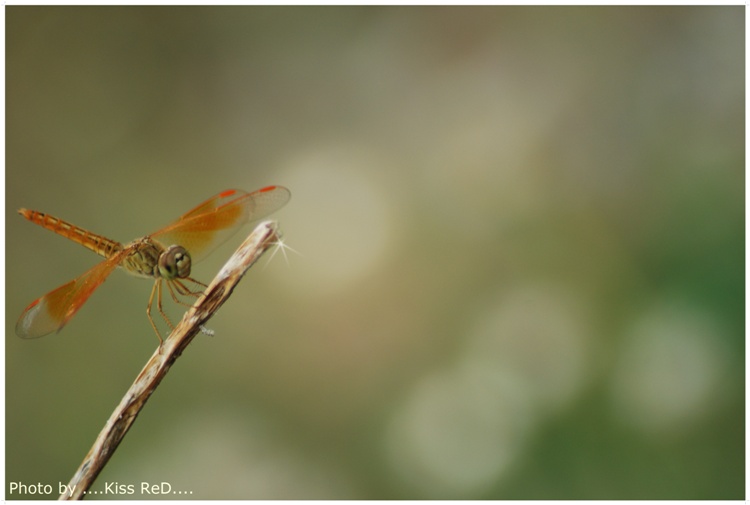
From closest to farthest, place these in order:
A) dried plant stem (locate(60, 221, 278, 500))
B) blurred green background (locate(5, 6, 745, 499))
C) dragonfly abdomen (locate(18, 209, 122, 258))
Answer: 1. dried plant stem (locate(60, 221, 278, 500))
2. dragonfly abdomen (locate(18, 209, 122, 258))
3. blurred green background (locate(5, 6, 745, 499))

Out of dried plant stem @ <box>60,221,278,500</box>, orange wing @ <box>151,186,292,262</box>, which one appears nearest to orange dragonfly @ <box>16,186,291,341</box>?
orange wing @ <box>151,186,292,262</box>

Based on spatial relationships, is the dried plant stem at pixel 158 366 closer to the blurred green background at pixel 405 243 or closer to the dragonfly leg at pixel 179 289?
the dragonfly leg at pixel 179 289

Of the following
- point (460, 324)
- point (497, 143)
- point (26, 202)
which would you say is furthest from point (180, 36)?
point (460, 324)

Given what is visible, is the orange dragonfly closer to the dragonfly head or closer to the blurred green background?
the dragonfly head

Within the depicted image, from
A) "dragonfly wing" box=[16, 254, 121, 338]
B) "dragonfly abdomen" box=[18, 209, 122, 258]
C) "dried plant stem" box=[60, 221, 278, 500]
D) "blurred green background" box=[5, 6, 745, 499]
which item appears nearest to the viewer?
"dried plant stem" box=[60, 221, 278, 500]

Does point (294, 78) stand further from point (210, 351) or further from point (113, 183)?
point (210, 351)

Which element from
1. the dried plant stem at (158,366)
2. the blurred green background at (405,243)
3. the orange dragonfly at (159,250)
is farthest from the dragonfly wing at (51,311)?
the blurred green background at (405,243)
